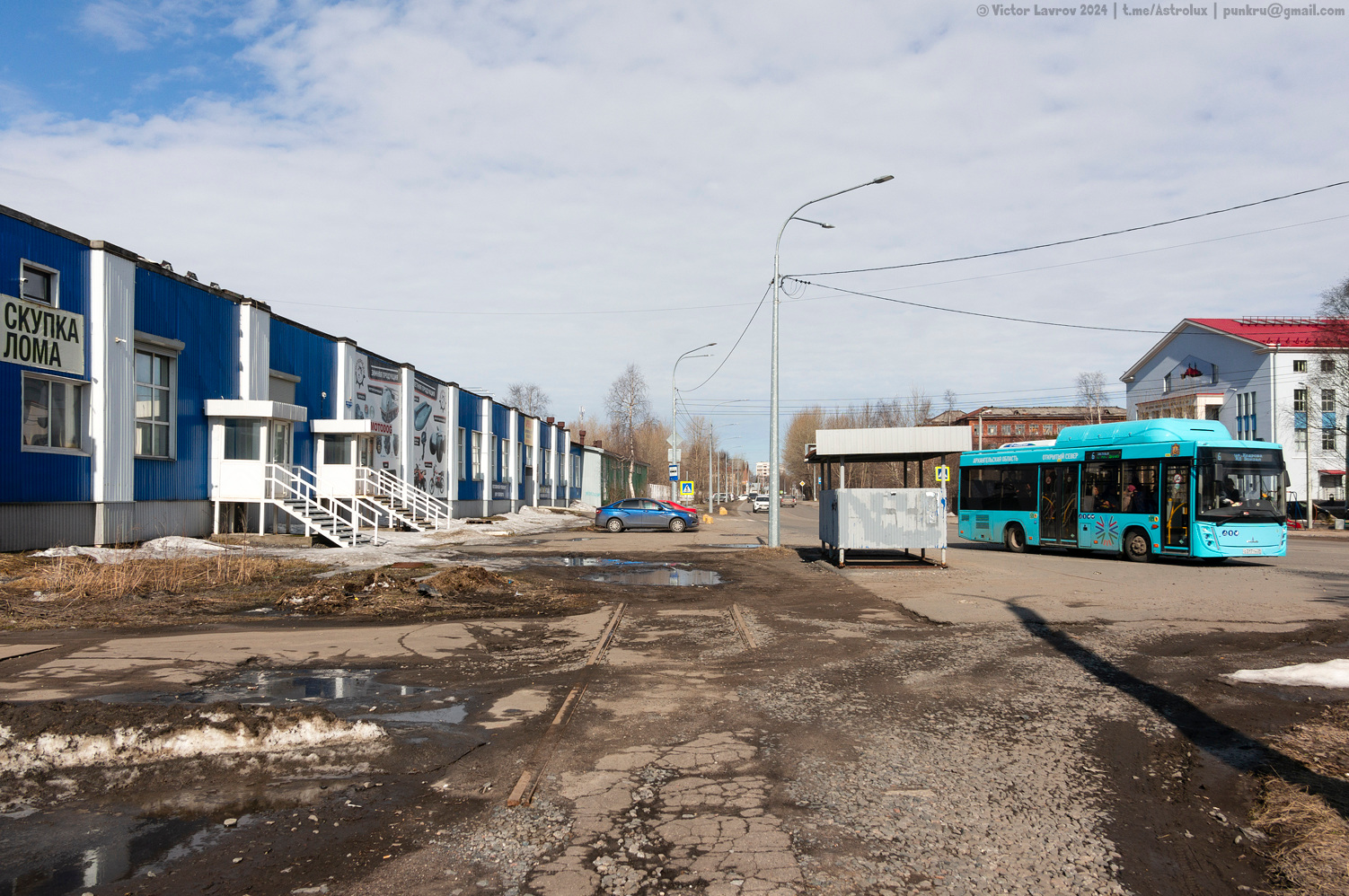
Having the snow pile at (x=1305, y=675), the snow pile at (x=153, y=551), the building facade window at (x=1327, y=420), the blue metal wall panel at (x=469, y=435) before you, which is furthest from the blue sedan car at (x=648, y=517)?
the building facade window at (x=1327, y=420)

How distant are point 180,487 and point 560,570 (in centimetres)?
1076

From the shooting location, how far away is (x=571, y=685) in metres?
7.35

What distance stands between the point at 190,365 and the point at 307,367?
6067 mm

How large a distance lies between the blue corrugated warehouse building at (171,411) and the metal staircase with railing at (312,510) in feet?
0.22

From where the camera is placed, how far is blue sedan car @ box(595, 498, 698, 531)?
3566cm

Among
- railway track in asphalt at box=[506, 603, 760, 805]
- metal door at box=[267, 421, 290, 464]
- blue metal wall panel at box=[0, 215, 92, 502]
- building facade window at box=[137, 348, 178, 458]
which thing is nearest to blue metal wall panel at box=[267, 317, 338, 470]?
metal door at box=[267, 421, 290, 464]

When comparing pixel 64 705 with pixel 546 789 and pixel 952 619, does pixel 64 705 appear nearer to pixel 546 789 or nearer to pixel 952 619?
pixel 546 789

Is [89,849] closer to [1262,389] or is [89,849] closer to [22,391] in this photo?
[22,391]

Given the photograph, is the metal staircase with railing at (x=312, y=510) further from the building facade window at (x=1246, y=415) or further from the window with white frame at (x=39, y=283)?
the building facade window at (x=1246, y=415)

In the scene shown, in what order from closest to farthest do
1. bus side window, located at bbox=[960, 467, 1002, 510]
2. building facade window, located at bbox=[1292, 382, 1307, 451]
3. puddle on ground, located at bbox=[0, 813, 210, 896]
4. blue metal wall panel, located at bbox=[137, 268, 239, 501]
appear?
puddle on ground, located at bbox=[0, 813, 210, 896] → blue metal wall panel, located at bbox=[137, 268, 239, 501] → bus side window, located at bbox=[960, 467, 1002, 510] → building facade window, located at bbox=[1292, 382, 1307, 451]

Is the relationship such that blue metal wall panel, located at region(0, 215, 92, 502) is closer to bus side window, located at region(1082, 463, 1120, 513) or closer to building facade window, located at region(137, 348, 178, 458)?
building facade window, located at region(137, 348, 178, 458)

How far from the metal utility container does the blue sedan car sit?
56.4ft

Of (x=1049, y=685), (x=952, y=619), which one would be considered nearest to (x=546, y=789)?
(x=1049, y=685)

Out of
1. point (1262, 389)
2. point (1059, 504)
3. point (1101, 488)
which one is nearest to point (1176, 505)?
point (1101, 488)
